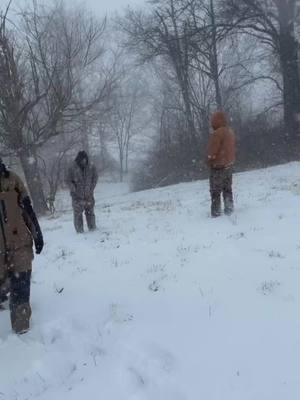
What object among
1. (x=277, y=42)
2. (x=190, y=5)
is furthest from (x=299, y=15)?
(x=190, y=5)

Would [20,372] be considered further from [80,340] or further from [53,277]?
[53,277]

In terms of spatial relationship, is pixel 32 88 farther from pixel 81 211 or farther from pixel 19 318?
pixel 19 318

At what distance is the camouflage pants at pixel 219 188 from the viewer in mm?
11203

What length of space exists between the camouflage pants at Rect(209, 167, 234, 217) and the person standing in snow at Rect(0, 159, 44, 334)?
5.55 meters

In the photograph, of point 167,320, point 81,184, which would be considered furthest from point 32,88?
point 167,320

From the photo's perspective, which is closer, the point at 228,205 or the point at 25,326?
the point at 25,326

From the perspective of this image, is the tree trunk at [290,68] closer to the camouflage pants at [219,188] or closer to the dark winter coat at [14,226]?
the camouflage pants at [219,188]

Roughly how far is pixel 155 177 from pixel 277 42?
35.2 ft

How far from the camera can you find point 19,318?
6.38 m

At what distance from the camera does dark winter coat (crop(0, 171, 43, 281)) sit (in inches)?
246

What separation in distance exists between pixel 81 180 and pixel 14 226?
17.6 feet

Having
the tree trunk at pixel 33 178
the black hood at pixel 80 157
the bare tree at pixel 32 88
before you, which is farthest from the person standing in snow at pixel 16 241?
the tree trunk at pixel 33 178

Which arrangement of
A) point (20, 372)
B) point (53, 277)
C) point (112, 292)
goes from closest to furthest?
1. point (20, 372)
2. point (112, 292)
3. point (53, 277)

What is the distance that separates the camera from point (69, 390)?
5.22 meters
